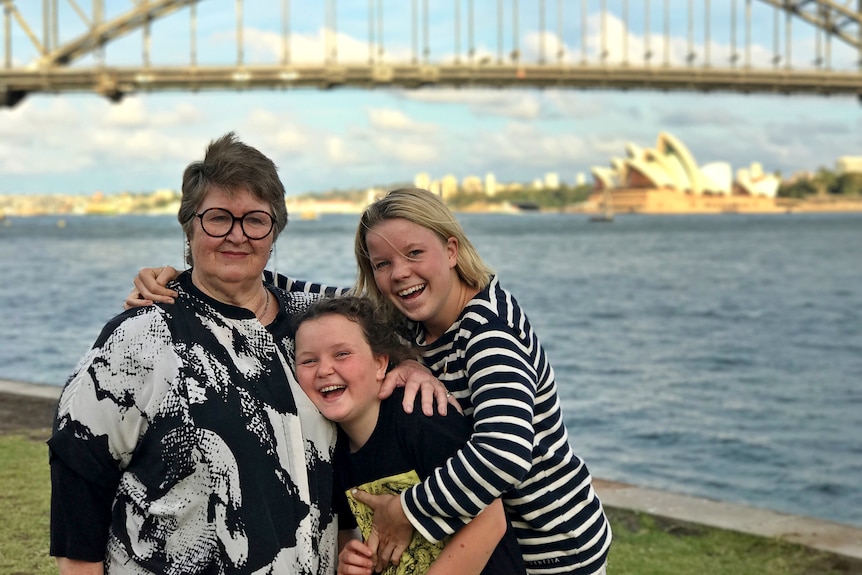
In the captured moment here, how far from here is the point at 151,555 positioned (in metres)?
1.84

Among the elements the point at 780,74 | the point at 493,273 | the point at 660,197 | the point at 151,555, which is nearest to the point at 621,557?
the point at 493,273

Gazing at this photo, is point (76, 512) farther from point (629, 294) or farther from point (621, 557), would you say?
point (629, 294)

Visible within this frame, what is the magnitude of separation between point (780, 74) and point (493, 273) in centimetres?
4833

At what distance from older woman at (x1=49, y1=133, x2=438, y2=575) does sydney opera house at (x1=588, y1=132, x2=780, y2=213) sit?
9311cm

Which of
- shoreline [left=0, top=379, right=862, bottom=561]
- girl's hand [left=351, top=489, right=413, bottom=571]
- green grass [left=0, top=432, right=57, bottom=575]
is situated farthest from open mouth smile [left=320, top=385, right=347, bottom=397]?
shoreline [left=0, top=379, right=862, bottom=561]

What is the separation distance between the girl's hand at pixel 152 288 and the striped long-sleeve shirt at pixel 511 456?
523 mm

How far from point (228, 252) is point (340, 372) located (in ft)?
1.00

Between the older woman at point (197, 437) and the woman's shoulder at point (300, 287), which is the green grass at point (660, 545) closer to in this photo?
the woman's shoulder at point (300, 287)

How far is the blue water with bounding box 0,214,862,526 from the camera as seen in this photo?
9.11 metres

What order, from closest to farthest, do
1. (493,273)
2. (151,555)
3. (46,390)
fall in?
(151,555)
(493,273)
(46,390)

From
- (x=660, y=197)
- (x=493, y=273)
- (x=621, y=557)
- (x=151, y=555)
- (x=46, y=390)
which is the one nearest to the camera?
(x=151, y=555)

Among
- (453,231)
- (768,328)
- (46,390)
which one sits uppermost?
(453,231)

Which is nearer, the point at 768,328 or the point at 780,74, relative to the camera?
the point at 768,328

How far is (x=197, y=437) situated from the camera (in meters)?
1.83
